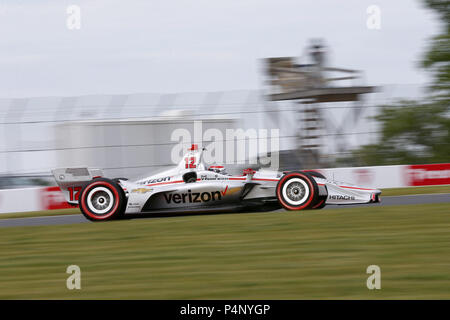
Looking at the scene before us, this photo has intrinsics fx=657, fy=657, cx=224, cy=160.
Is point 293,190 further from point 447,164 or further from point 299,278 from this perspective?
point 447,164

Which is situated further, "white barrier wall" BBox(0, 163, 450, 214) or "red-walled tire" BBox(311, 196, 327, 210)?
"white barrier wall" BBox(0, 163, 450, 214)

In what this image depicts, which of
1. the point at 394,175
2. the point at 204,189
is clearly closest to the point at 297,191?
the point at 204,189

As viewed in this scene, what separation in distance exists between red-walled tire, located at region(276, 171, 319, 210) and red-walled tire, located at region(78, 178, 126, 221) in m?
2.44

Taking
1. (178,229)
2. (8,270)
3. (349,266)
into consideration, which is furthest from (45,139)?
(349,266)

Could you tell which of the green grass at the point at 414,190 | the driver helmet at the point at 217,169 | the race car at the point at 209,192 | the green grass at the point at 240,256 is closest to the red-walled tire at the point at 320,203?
the race car at the point at 209,192

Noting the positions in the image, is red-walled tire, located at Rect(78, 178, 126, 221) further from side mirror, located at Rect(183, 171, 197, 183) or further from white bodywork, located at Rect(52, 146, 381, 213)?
side mirror, located at Rect(183, 171, 197, 183)

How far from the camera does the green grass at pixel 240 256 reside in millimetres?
5500

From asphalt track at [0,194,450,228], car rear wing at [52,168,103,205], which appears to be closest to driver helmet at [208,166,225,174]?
asphalt track at [0,194,450,228]

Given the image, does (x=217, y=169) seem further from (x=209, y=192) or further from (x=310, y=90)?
(x=310, y=90)

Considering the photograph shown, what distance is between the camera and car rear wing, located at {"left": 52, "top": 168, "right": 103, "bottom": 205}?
10430 mm

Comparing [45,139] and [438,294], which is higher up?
[45,139]

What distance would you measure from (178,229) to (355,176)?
26.7ft

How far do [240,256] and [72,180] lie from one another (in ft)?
14.8

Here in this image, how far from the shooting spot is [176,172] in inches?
396
